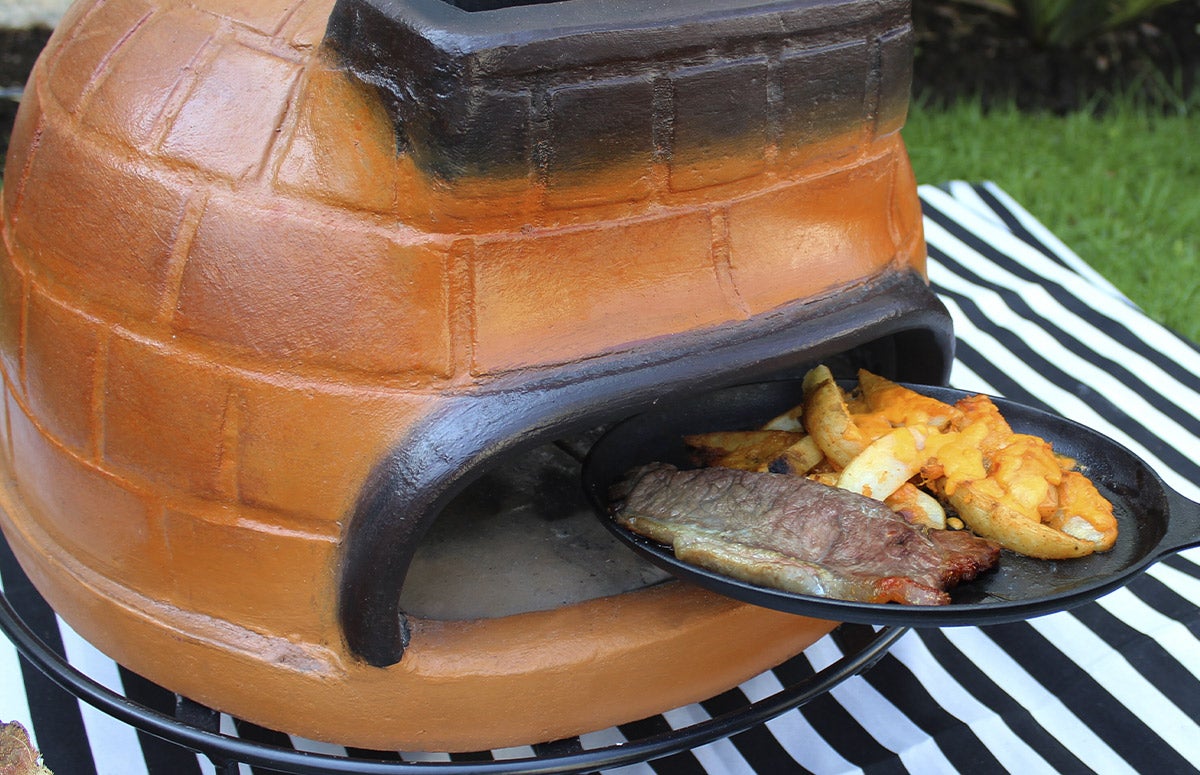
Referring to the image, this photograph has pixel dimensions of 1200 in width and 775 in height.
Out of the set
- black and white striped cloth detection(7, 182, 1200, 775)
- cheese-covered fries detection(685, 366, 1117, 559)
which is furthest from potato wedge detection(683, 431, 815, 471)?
black and white striped cloth detection(7, 182, 1200, 775)

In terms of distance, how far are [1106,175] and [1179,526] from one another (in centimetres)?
379

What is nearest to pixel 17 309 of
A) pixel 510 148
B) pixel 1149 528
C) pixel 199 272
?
pixel 199 272

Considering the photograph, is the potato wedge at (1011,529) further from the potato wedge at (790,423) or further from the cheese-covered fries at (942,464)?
the potato wedge at (790,423)

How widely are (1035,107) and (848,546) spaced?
502 centimetres

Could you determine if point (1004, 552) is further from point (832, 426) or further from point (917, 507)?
point (832, 426)

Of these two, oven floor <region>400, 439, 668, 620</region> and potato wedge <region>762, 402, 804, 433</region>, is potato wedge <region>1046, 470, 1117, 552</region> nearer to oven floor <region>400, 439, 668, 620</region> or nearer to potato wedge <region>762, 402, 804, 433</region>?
potato wedge <region>762, 402, 804, 433</region>

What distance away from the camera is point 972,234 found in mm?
4332

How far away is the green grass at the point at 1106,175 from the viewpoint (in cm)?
457

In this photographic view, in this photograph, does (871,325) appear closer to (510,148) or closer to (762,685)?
(510,148)

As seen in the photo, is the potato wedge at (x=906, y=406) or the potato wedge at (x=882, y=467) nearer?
the potato wedge at (x=882, y=467)

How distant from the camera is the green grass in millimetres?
4570

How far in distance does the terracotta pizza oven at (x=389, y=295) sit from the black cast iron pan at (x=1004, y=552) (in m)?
0.26

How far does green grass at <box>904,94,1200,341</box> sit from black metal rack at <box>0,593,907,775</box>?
110 inches

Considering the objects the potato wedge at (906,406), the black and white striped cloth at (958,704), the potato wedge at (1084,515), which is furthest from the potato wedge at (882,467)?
the black and white striped cloth at (958,704)
